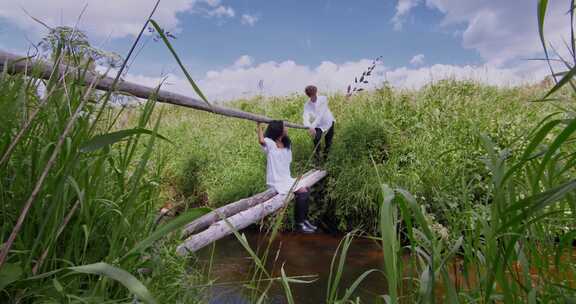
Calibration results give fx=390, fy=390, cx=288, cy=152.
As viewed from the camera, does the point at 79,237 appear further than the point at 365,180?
No

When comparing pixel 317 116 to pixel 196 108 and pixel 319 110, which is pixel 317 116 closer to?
pixel 319 110

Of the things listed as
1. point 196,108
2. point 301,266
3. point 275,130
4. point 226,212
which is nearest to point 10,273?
point 196,108

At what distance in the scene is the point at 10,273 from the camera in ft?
2.69

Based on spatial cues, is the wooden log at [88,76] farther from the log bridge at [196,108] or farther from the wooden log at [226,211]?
the wooden log at [226,211]

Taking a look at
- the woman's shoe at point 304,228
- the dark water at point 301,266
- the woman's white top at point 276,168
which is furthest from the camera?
the woman's shoe at point 304,228

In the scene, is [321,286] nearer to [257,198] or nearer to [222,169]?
[257,198]

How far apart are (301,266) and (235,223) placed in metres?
1.17

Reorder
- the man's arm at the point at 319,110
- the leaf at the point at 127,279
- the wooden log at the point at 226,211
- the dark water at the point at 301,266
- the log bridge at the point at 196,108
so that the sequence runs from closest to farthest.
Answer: the leaf at the point at 127,279, the log bridge at the point at 196,108, the wooden log at the point at 226,211, the dark water at the point at 301,266, the man's arm at the point at 319,110

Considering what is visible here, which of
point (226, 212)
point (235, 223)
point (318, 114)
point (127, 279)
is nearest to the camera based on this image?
point (127, 279)

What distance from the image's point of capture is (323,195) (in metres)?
6.18

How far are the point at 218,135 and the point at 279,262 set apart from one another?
15.9 feet

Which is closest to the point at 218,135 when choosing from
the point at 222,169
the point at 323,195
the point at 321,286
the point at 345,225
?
the point at 222,169

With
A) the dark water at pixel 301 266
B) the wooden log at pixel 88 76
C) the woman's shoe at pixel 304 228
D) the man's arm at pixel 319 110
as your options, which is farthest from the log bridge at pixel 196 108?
the man's arm at pixel 319 110

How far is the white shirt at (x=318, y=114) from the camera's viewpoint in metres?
6.45
